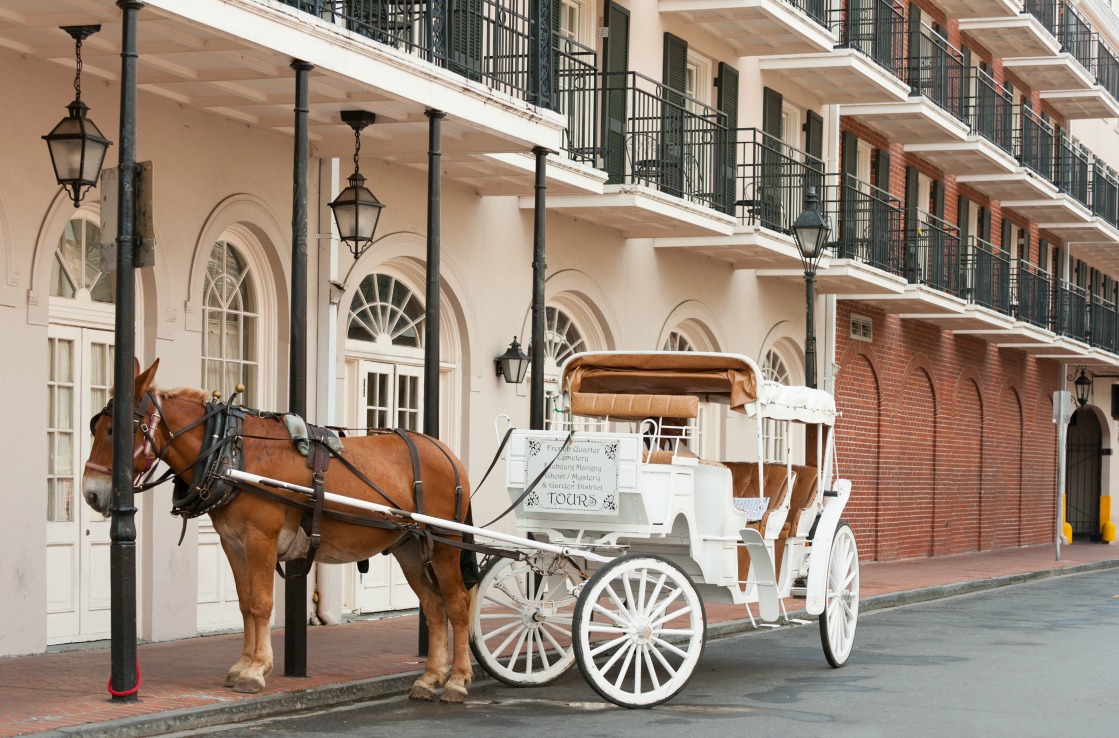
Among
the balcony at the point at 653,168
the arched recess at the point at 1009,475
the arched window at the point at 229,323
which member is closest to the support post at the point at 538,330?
the arched window at the point at 229,323

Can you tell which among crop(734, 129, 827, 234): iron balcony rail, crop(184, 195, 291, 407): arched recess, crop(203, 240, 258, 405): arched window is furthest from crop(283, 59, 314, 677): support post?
crop(734, 129, 827, 234): iron balcony rail

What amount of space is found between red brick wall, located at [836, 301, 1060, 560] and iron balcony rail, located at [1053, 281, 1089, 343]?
107cm

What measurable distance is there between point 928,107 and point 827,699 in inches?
667

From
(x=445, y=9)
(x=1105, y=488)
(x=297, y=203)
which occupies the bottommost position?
(x=1105, y=488)

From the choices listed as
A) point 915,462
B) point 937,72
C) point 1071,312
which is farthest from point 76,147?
point 1071,312

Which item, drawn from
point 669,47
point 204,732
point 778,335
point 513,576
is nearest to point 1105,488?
point 778,335

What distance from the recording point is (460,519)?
1048 cm

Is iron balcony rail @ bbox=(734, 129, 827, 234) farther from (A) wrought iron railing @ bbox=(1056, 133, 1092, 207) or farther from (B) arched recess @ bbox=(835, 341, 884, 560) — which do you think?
(A) wrought iron railing @ bbox=(1056, 133, 1092, 207)

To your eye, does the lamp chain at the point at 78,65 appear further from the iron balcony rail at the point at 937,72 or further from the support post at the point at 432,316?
the iron balcony rail at the point at 937,72

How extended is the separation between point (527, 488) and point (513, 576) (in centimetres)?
91

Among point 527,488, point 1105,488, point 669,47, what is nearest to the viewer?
point 527,488

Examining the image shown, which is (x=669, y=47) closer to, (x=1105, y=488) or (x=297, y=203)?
(x=297, y=203)

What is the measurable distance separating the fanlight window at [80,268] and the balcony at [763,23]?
937 cm

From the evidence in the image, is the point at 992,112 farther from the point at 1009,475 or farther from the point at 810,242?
the point at 810,242
